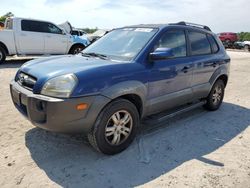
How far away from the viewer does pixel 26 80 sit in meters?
3.85

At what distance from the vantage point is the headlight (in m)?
→ 3.36

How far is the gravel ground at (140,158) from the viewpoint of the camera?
11.1 feet

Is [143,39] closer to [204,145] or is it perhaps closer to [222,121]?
[204,145]

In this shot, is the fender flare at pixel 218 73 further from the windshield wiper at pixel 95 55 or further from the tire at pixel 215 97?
the windshield wiper at pixel 95 55

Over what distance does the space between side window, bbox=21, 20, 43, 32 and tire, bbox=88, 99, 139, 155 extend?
9512mm

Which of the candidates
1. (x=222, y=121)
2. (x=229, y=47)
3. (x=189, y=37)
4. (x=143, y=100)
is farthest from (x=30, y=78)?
(x=229, y=47)

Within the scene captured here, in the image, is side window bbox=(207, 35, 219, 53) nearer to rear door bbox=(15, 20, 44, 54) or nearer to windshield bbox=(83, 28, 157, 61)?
windshield bbox=(83, 28, 157, 61)

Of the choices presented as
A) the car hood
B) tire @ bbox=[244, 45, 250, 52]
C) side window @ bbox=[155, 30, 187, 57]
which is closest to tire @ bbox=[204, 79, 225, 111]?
side window @ bbox=[155, 30, 187, 57]

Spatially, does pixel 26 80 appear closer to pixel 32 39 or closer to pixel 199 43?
pixel 199 43

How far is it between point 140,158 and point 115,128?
511 mm

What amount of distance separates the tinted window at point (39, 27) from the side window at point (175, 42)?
881 centimetres

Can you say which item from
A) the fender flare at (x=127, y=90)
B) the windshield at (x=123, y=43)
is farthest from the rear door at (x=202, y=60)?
the fender flare at (x=127, y=90)

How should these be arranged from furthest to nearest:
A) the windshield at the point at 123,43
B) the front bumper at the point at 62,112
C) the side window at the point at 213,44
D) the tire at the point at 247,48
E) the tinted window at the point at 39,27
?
the tire at the point at 247,48, the tinted window at the point at 39,27, the side window at the point at 213,44, the windshield at the point at 123,43, the front bumper at the point at 62,112

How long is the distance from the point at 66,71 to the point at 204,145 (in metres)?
2.32
